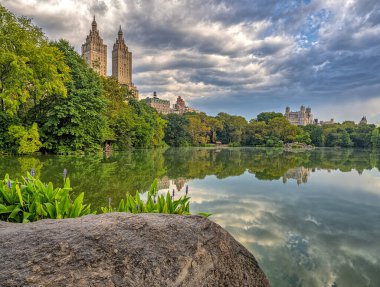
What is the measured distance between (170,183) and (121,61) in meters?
123

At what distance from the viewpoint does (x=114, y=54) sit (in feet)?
404

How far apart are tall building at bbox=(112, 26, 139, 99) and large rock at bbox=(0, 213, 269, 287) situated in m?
123

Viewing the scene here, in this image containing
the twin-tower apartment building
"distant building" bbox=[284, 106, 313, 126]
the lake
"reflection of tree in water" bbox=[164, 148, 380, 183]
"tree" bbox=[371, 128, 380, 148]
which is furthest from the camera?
"distant building" bbox=[284, 106, 313, 126]

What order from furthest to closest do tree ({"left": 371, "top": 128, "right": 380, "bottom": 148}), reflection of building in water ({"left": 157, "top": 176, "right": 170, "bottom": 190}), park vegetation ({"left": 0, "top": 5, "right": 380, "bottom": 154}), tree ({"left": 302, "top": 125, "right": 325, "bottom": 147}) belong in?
tree ({"left": 302, "top": 125, "right": 325, "bottom": 147}) → tree ({"left": 371, "top": 128, "right": 380, "bottom": 148}) → park vegetation ({"left": 0, "top": 5, "right": 380, "bottom": 154}) → reflection of building in water ({"left": 157, "top": 176, "right": 170, "bottom": 190})

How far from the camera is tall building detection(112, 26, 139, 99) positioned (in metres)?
121

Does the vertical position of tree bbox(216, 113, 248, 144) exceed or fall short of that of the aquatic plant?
it exceeds it

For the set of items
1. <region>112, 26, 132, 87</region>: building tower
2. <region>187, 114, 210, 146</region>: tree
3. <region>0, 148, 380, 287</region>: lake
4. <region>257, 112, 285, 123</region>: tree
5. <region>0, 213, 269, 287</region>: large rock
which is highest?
<region>112, 26, 132, 87</region>: building tower

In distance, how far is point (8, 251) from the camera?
5.08ft

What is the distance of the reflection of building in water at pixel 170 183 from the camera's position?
796 cm

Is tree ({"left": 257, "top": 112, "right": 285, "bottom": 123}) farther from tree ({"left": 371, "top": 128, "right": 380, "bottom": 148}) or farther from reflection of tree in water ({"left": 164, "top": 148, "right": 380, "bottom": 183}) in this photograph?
reflection of tree in water ({"left": 164, "top": 148, "right": 380, "bottom": 183})

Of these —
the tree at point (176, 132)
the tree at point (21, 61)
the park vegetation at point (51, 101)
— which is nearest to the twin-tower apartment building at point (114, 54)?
the tree at point (176, 132)

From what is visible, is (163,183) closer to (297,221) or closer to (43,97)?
(297,221)

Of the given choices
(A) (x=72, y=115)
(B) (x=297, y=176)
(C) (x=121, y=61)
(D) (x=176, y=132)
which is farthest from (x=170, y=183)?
(C) (x=121, y=61)

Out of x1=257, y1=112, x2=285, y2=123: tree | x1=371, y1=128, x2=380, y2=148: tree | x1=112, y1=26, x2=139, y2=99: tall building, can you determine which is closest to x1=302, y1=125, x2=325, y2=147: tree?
x1=371, y1=128, x2=380, y2=148: tree
